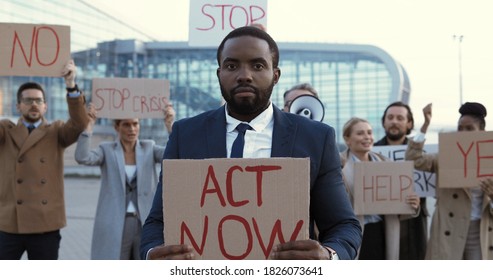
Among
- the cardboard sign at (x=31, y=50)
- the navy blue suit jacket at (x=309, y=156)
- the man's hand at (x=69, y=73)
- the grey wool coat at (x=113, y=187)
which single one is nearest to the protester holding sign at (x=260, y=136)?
the navy blue suit jacket at (x=309, y=156)

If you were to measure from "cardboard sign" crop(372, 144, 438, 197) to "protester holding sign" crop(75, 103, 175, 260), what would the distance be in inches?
74.2

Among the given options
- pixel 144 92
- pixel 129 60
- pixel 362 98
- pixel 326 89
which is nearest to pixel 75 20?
pixel 129 60

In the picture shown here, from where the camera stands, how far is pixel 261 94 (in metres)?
1.85

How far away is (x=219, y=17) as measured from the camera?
4.29 metres

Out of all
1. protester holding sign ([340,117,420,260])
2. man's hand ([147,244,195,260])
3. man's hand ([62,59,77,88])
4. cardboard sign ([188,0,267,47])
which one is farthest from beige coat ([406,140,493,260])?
man's hand ([147,244,195,260])

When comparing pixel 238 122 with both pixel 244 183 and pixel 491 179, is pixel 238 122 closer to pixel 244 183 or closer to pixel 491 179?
pixel 244 183

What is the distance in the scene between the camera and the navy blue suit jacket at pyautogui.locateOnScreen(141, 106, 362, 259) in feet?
6.19

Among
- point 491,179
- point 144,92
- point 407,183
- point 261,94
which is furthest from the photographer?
point 144,92

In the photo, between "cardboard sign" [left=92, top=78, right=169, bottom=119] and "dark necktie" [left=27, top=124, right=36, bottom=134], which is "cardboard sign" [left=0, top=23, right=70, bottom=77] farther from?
"cardboard sign" [left=92, top=78, right=169, bottom=119]

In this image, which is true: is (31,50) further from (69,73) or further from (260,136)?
(260,136)

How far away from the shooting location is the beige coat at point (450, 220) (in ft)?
14.8

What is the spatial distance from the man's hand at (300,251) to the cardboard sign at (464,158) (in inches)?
116

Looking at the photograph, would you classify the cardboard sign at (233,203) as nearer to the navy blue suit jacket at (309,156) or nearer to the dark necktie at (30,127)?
the navy blue suit jacket at (309,156)

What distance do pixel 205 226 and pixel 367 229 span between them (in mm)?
3135
